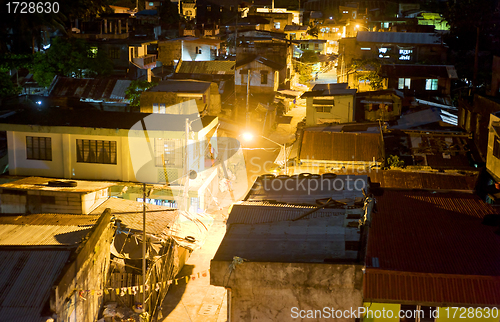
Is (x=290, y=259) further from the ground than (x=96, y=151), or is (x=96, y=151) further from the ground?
(x=290, y=259)

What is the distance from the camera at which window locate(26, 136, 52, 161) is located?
65.2 feet

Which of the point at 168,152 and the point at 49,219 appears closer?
the point at 49,219

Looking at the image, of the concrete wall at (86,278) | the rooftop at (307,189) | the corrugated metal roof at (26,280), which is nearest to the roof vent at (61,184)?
the concrete wall at (86,278)

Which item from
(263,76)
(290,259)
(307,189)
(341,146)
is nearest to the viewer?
(290,259)

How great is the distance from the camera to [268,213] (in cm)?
1034

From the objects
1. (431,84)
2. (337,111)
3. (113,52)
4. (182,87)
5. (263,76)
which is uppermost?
(113,52)

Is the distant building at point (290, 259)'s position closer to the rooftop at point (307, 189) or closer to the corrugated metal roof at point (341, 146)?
the rooftop at point (307, 189)

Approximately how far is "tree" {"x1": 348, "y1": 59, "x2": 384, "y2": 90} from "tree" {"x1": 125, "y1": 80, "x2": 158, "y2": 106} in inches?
642

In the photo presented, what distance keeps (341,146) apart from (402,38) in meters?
29.0

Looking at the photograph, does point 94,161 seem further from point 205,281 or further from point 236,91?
point 236,91

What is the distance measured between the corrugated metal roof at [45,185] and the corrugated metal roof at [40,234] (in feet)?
10.8

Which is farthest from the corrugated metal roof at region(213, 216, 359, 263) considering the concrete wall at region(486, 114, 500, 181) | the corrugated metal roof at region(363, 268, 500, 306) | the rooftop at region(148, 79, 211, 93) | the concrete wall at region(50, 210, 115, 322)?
the rooftop at region(148, 79, 211, 93)

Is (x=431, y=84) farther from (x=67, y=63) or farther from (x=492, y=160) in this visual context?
(x=67, y=63)

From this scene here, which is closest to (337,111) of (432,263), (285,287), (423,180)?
(423,180)
